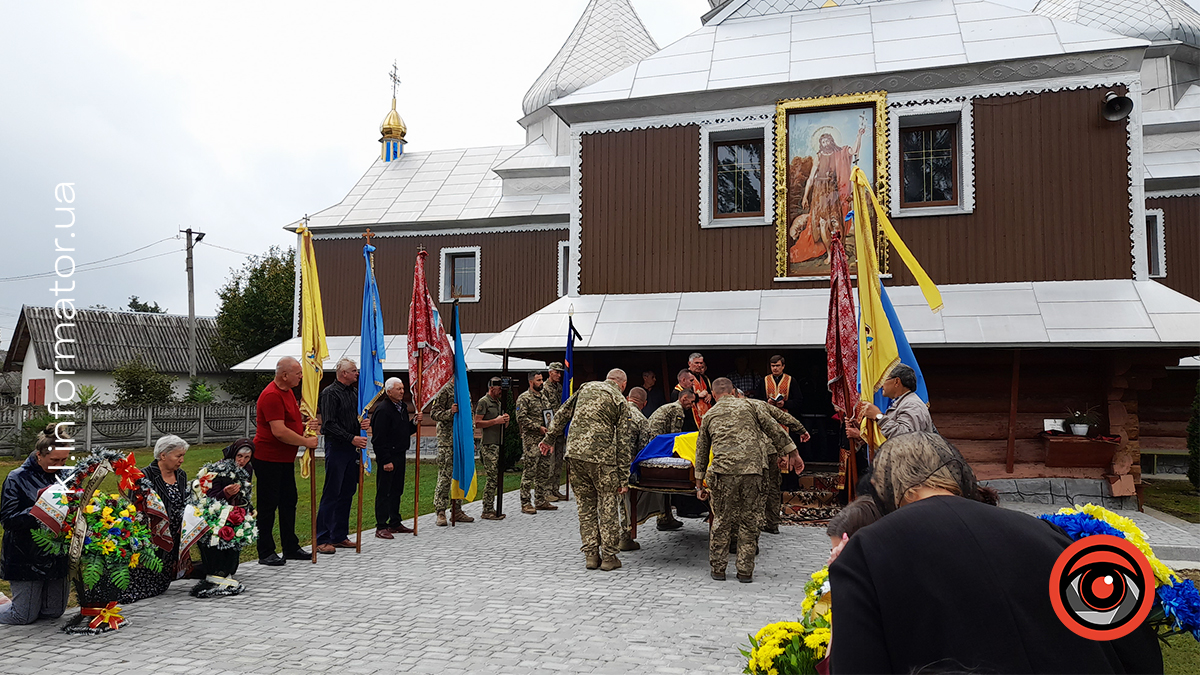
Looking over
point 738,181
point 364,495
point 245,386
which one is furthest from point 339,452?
point 245,386

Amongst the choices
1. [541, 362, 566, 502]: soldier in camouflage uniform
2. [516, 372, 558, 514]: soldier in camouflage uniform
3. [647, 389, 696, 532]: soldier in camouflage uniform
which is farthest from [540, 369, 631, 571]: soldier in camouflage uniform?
[541, 362, 566, 502]: soldier in camouflage uniform

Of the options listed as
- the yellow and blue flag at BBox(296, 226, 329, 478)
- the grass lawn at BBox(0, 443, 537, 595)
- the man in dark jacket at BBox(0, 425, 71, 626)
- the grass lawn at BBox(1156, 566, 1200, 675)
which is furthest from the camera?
the grass lawn at BBox(0, 443, 537, 595)

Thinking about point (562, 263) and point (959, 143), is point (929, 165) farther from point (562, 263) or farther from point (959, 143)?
point (562, 263)

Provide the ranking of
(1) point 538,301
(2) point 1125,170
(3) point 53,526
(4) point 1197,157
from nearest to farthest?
(3) point 53,526 < (2) point 1125,170 < (4) point 1197,157 < (1) point 538,301

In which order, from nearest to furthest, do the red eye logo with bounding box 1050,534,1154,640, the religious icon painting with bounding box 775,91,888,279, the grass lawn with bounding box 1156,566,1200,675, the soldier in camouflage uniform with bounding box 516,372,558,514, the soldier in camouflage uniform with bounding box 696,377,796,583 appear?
the red eye logo with bounding box 1050,534,1154,640
the grass lawn with bounding box 1156,566,1200,675
the soldier in camouflage uniform with bounding box 696,377,796,583
the soldier in camouflage uniform with bounding box 516,372,558,514
the religious icon painting with bounding box 775,91,888,279

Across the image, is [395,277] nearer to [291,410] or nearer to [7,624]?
[291,410]

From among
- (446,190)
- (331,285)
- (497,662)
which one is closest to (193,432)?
(331,285)

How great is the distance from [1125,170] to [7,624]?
13.9m

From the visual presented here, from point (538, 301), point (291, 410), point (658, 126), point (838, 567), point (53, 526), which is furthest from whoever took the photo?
point (538, 301)

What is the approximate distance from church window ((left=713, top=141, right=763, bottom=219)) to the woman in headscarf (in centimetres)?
1144

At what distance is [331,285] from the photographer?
22.4m

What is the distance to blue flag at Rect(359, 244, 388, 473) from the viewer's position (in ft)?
29.0

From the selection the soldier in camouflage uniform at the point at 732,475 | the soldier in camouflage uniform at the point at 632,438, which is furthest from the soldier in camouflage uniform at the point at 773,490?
the soldier in camouflage uniform at the point at 732,475

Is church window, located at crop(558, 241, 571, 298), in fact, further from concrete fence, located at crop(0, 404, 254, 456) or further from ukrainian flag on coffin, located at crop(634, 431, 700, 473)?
concrete fence, located at crop(0, 404, 254, 456)
